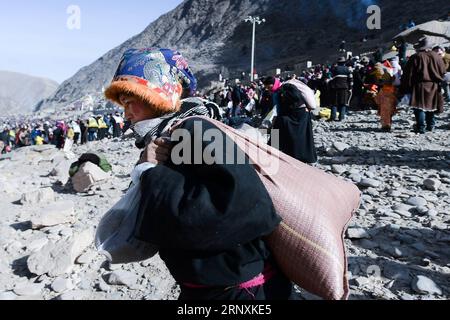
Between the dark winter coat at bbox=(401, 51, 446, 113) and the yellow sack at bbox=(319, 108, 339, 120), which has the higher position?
the dark winter coat at bbox=(401, 51, 446, 113)

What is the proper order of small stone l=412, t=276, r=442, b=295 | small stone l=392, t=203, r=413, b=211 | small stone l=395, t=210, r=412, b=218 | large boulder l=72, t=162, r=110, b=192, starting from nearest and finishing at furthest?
small stone l=412, t=276, r=442, b=295 < small stone l=395, t=210, r=412, b=218 < small stone l=392, t=203, r=413, b=211 < large boulder l=72, t=162, r=110, b=192

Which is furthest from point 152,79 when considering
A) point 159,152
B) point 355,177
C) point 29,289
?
point 355,177

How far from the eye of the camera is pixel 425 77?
22.7 feet

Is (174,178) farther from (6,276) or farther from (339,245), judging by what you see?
(6,276)

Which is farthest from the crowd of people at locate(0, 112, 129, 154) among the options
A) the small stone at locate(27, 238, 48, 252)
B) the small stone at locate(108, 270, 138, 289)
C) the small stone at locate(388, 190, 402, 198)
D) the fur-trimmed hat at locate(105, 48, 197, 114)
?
the fur-trimmed hat at locate(105, 48, 197, 114)

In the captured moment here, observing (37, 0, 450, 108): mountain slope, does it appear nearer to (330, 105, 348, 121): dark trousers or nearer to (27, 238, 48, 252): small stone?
(330, 105, 348, 121): dark trousers

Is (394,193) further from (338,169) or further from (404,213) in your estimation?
(338,169)

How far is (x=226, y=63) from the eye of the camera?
64.8m

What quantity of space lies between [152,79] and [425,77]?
681cm

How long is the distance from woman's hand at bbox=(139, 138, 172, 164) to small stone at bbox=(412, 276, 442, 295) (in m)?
2.27

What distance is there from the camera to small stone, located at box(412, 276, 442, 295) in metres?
2.64

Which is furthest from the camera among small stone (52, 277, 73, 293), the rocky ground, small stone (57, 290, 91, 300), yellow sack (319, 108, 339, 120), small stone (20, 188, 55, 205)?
yellow sack (319, 108, 339, 120)

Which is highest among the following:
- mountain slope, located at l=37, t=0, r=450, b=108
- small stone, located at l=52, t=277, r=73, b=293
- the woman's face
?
mountain slope, located at l=37, t=0, r=450, b=108
